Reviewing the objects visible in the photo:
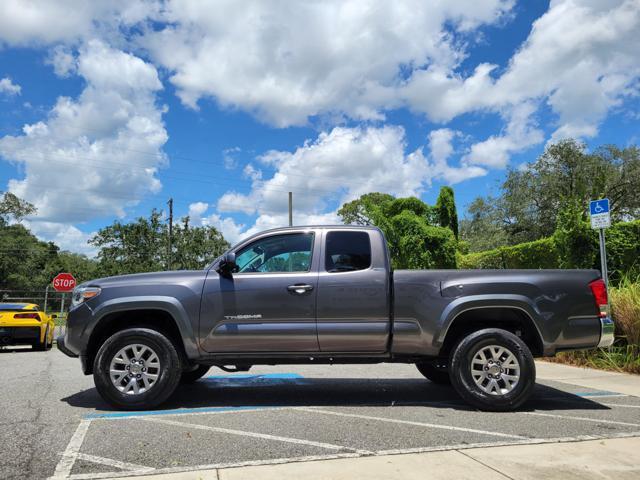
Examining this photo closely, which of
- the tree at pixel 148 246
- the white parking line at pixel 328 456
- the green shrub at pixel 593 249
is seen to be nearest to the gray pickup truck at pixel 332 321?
the white parking line at pixel 328 456

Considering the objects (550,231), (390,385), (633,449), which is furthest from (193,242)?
(633,449)

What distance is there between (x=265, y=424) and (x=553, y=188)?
3808cm

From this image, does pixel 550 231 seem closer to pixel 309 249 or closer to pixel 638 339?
pixel 638 339

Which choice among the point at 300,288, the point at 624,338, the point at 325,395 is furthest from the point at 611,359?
the point at 300,288

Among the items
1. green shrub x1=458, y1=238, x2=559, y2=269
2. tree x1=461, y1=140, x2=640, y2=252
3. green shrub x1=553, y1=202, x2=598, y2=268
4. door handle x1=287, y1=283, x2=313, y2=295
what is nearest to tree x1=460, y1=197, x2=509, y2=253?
tree x1=461, y1=140, x2=640, y2=252

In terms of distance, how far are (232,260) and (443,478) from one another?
3154mm

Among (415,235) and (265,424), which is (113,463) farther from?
(415,235)

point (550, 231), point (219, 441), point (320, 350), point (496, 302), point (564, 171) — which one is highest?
point (564, 171)

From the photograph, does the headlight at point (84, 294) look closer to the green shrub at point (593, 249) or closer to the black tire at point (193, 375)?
the black tire at point (193, 375)

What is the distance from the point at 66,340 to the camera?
227 inches

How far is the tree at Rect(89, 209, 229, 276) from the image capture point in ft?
173

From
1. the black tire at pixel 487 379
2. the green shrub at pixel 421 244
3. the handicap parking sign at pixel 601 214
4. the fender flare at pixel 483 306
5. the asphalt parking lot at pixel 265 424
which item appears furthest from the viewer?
the green shrub at pixel 421 244

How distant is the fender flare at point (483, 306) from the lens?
5.63m

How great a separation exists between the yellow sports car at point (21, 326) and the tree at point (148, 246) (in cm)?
3918
